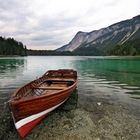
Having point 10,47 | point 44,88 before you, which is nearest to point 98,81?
point 44,88

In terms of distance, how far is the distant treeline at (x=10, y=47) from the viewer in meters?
154

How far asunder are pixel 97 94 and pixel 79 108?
18.6 feet

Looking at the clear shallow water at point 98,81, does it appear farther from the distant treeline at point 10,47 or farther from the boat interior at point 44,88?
the distant treeline at point 10,47

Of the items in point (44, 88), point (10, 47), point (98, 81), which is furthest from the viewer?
point (10, 47)

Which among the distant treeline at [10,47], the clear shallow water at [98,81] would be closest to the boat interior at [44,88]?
the clear shallow water at [98,81]

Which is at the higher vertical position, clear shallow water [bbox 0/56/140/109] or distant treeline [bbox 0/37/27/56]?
distant treeline [bbox 0/37/27/56]

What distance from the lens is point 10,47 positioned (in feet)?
538

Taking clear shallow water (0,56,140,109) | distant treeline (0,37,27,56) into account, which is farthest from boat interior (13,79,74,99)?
distant treeline (0,37,27,56)

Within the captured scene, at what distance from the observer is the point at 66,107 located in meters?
15.9

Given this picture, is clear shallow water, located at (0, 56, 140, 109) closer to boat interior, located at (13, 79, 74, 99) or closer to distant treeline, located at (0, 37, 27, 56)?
boat interior, located at (13, 79, 74, 99)

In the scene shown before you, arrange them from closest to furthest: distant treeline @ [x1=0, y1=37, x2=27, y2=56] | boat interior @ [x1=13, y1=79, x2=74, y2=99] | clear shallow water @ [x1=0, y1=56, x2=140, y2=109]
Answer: boat interior @ [x1=13, y1=79, x2=74, y2=99] < clear shallow water @ [x1=0, y1=56, x2=140, y2=109] < distant treeline @ [x1=0, y1=37, x2=27, y2=56]

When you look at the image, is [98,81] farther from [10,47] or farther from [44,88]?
[10,47]

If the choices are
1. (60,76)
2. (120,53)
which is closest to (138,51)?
(120,53)

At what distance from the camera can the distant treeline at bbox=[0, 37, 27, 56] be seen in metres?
154
